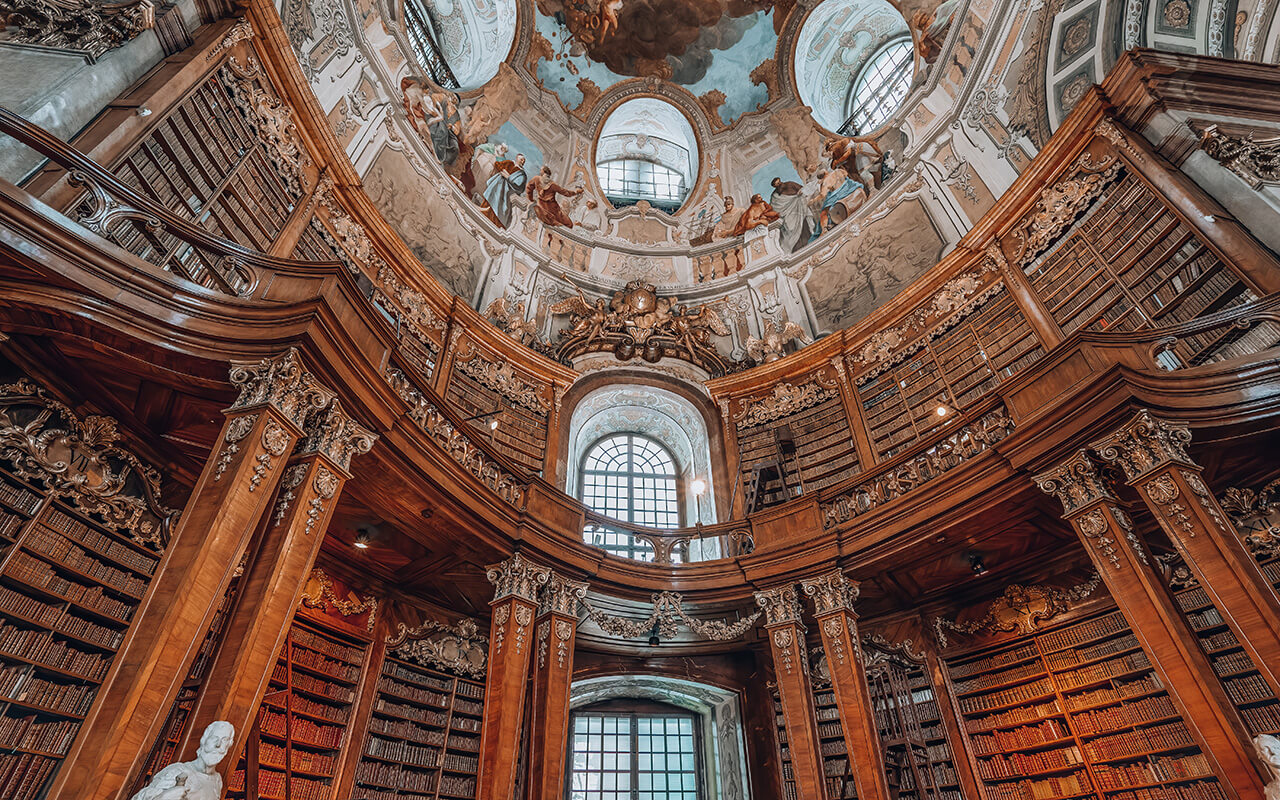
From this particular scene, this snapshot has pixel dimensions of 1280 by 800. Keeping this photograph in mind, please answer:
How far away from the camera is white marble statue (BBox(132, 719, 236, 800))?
3139 mm

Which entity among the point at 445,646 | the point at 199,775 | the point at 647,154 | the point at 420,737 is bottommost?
the point at 199,775

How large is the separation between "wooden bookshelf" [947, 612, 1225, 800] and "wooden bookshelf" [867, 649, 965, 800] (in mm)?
321

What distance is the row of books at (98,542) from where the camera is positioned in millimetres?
4582

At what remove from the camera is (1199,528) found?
473cm

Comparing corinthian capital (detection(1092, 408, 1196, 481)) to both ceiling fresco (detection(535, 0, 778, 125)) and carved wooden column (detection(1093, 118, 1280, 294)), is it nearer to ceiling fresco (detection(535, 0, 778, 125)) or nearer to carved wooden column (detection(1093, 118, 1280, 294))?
carved wooden column (detection(1093, 118, 1280, 294))

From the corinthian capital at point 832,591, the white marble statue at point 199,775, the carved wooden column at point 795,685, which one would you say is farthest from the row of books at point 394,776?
the corinthian capital at point 832,591

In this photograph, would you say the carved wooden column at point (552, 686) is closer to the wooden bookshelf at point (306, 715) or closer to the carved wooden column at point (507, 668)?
the carved wooden column at point (507, 668)

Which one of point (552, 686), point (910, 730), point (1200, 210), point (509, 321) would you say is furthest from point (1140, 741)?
point (509, 321)

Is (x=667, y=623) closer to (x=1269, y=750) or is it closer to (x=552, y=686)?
(x=552, y=686)

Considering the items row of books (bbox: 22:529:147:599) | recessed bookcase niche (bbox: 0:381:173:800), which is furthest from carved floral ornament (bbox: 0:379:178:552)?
row of books (bbox: 22:529:147:599)

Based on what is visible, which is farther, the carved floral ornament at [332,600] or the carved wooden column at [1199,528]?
A: the carved floral ornament at [332,600]

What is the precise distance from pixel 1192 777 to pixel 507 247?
11.4m

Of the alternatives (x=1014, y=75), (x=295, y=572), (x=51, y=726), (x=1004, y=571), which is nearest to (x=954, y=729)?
(x=1004, y=571)

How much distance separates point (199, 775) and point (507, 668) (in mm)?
3198
